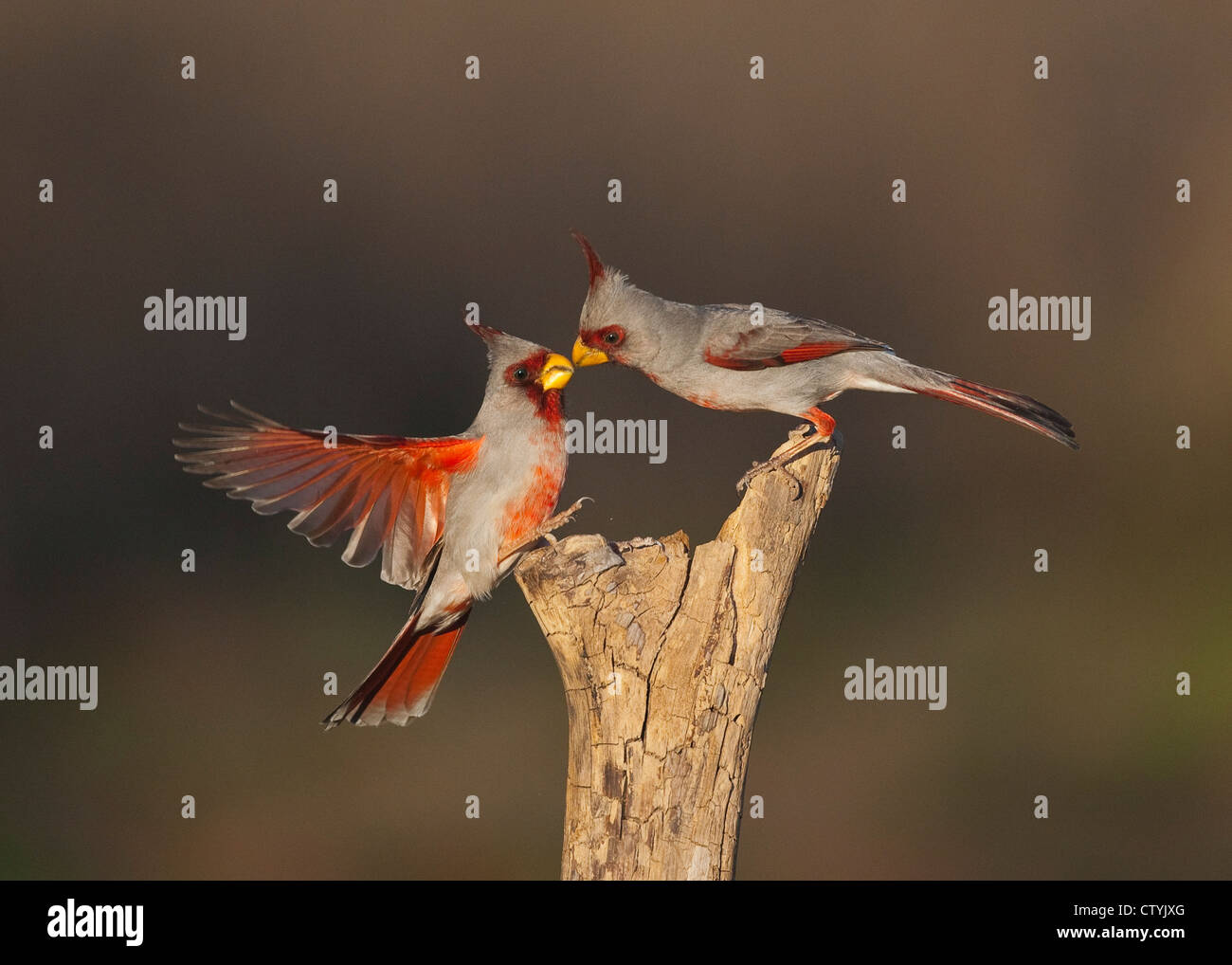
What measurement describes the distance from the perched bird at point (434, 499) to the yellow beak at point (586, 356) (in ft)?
0.27

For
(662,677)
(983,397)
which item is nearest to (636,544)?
(662,677)

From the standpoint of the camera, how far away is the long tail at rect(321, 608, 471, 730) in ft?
12.9

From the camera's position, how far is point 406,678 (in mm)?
3988

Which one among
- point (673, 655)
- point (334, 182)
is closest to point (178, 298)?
point (334, 182)

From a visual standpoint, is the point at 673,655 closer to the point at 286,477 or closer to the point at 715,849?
the point at 715,849

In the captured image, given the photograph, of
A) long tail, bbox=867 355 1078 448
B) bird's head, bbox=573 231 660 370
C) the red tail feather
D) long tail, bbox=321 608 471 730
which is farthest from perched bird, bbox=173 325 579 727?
the red tail feather

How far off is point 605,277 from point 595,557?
1.01 m

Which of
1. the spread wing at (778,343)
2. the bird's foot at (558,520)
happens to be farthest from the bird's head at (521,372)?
the spread wing at (778,343)

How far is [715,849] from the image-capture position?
307cm

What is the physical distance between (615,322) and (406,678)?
137 centimetres

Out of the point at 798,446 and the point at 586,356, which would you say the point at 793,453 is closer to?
the point at 798,446

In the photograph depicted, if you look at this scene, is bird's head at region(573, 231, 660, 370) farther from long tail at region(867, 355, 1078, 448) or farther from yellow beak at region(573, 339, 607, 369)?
long tail at region(867, 355, 1078, 448)

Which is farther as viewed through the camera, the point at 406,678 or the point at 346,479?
the point at 406,678

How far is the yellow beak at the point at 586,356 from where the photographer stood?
380 centimetres
